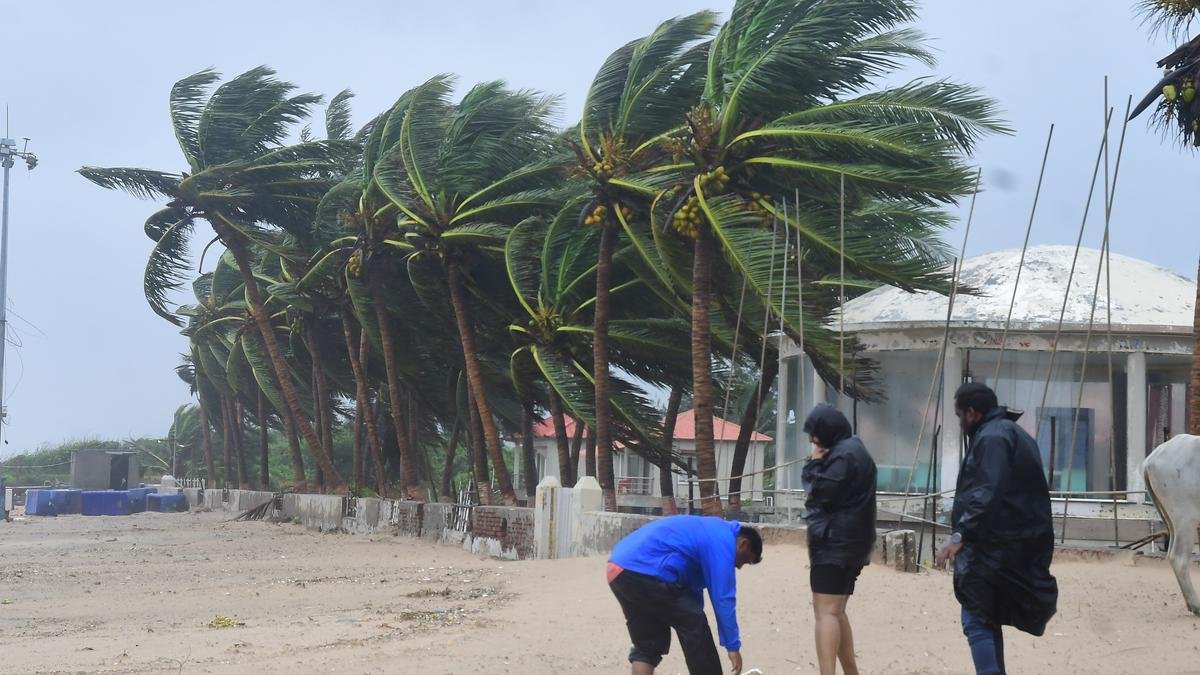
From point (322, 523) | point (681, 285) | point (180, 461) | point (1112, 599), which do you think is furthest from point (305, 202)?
point (180, 461)

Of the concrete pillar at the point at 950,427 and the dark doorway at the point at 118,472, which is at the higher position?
the concrete pillar at the point at 950,427

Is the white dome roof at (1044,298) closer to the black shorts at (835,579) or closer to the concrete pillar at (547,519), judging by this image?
the concrete pillar at (547,519)

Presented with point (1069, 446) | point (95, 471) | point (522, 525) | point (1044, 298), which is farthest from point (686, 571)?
point (95, 471)

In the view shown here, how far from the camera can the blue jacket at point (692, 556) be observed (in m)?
6.43

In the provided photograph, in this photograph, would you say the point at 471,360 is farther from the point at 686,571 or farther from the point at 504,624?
the point at 686,571

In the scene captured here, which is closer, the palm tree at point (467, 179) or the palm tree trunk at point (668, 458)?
the palm tree trunk at point (668, 458)

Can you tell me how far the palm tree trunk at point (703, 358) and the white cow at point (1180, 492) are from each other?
25.8 ft

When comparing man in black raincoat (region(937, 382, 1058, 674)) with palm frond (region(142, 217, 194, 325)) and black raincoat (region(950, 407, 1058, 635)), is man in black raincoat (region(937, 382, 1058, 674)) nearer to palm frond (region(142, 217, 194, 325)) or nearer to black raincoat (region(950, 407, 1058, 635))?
black raincoat (region(950, 407, 1058, 635))

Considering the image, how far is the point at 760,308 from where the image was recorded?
18.8 metres

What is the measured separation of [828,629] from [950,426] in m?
11.5

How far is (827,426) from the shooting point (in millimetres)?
7000

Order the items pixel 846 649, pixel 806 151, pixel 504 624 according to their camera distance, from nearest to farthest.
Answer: pixel 846 649
pixel 504 624
pixel 806 151

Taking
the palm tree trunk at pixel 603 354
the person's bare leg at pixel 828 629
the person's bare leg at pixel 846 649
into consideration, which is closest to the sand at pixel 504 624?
the person's bare leg at pixel 846 649

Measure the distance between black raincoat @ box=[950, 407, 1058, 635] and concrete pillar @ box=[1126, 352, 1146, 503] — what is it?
1206 cm
